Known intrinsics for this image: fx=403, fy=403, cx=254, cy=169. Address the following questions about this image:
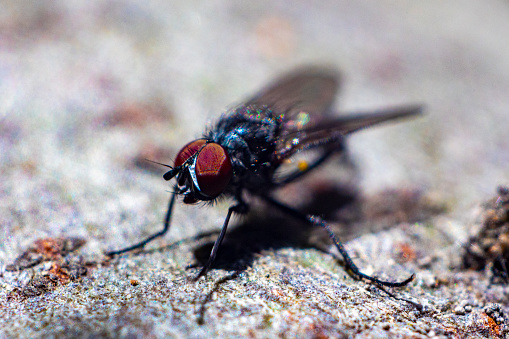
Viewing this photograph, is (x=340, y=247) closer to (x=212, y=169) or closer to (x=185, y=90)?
(x=212, y=169)

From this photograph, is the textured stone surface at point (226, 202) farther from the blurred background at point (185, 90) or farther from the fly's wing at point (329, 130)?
the fly's wing at point (329, 130)

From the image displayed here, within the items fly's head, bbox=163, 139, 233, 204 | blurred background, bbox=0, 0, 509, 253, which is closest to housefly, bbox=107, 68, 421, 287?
fly's head, bbox=163, 139, 233, 204

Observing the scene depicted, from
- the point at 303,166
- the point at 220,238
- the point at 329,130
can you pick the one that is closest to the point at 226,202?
the point at 303,166

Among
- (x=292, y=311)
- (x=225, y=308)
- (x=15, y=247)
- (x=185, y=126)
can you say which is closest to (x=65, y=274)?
(x=15, y=247)

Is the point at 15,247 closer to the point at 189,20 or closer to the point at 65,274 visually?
the point at 65,274

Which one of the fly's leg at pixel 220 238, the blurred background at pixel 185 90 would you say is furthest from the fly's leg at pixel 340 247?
the blurred background at pixel 185 90

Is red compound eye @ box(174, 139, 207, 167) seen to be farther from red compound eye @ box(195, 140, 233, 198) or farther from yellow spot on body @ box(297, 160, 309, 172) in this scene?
yellow spot on body @ box(297, 160, 309, 172)

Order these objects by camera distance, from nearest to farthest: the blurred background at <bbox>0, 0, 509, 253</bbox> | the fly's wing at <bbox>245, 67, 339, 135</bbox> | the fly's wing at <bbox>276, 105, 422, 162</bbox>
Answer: the fly's wing at <bbox>276, 105, 422, 162</bbox>
the blurred background at <bbox>0, 0, 509, 253</bbox>
the fly's wing at <bbox>245, 67, 339, 135</bbox>
